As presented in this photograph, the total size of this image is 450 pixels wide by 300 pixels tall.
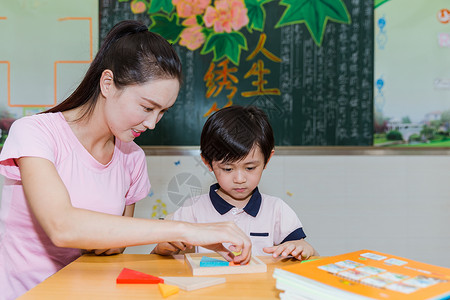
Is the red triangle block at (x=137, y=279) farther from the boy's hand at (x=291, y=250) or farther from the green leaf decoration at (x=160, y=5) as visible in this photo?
the green leaf decoration at (x=160, y=5)

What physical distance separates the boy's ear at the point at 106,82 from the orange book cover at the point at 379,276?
673 mm

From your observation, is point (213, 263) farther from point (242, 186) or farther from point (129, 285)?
point (242, 186)

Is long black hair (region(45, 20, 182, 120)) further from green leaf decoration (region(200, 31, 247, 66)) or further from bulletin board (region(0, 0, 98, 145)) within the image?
bulletin board (region(0, 0, 98, 145))

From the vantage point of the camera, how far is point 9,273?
1.16 m

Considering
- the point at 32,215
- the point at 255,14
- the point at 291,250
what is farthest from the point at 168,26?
the point at 291,250

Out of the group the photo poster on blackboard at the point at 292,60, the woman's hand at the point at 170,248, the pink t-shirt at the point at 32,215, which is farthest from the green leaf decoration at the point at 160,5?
the woman's hand at the point at 170,248

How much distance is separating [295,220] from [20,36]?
181 cm

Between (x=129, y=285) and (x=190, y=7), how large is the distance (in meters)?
1.69

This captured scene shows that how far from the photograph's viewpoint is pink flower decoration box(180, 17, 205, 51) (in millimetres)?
2195

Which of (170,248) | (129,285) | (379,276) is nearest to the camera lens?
(379,276)

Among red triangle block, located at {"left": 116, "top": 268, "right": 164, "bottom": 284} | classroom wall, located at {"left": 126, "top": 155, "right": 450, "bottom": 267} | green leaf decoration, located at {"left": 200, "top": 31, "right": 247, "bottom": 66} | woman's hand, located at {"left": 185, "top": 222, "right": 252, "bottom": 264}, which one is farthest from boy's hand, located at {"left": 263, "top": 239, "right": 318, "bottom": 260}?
green leaf decoration, located at {"left": 200, "top": 31, "right": 247, "bottom": 66}

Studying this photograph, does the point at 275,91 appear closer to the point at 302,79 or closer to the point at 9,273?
the point at 302,79

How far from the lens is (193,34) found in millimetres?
2201

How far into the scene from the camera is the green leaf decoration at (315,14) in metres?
2.17
